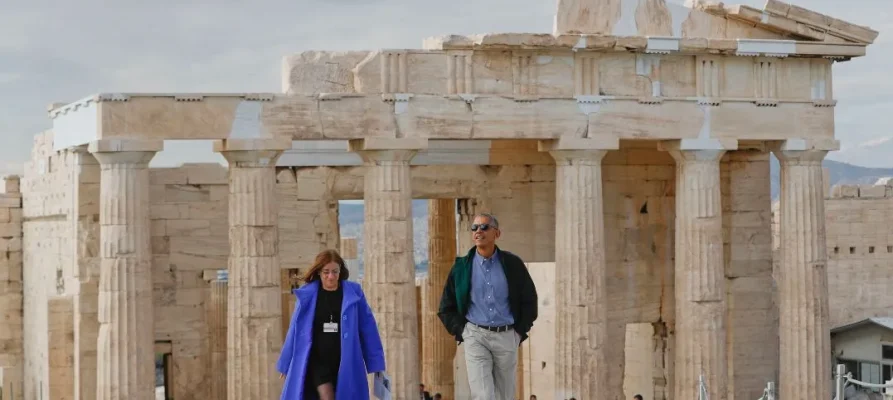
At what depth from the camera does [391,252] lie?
26109 mm

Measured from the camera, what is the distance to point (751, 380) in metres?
30.8

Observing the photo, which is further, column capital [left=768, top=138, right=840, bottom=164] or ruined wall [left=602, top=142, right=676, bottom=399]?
ruined wall [left=602, top=142, right=676, bottom=399]

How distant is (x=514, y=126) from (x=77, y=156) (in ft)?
24.6

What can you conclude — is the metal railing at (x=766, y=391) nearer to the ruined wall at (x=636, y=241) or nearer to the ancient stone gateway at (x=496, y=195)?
the ancient stone gateway at (x=496, y=195)

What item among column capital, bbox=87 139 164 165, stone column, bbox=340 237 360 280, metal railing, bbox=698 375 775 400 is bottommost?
metal railing, bbox=698 375 775 400

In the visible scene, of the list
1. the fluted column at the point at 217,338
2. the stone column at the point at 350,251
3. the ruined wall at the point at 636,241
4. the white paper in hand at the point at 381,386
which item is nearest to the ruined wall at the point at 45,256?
the fluted column at the point at 217,338

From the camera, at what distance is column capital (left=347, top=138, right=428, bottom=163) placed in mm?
25844

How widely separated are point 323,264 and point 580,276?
1345cm

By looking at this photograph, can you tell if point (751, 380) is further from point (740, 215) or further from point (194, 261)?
point (194, 261)

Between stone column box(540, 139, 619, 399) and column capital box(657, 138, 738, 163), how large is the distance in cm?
137

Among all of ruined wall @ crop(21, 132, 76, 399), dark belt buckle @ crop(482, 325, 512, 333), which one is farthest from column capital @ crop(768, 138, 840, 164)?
dark belt buckle @ crop(482, 325, 512, 333)

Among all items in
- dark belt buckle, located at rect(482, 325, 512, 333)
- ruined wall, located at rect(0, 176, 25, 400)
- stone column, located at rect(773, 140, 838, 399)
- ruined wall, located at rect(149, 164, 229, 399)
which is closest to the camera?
dark belt buckle, located at rect(482, 325, 512, 333)

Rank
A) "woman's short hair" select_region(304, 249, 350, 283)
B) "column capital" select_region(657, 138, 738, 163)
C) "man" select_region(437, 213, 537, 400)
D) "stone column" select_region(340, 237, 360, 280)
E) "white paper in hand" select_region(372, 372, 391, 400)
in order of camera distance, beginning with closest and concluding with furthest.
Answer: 1. "woman's short hair" select_region(304, 249, 350, 283)
2. "white paper in hand" select_region(372, 372, 391, 400)
3. "man" select_region(437, 213, 537, 400)
4. "column capital" select_region(657, 138, 738, 163)
5. "stone column" select_region(340, 237, 360, 280)

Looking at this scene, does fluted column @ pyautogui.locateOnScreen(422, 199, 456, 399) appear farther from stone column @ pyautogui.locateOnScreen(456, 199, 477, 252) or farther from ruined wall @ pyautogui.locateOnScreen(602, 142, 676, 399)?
ruined wall @ pyautogui.locateOnScreen(602, 142, 676, 399)
